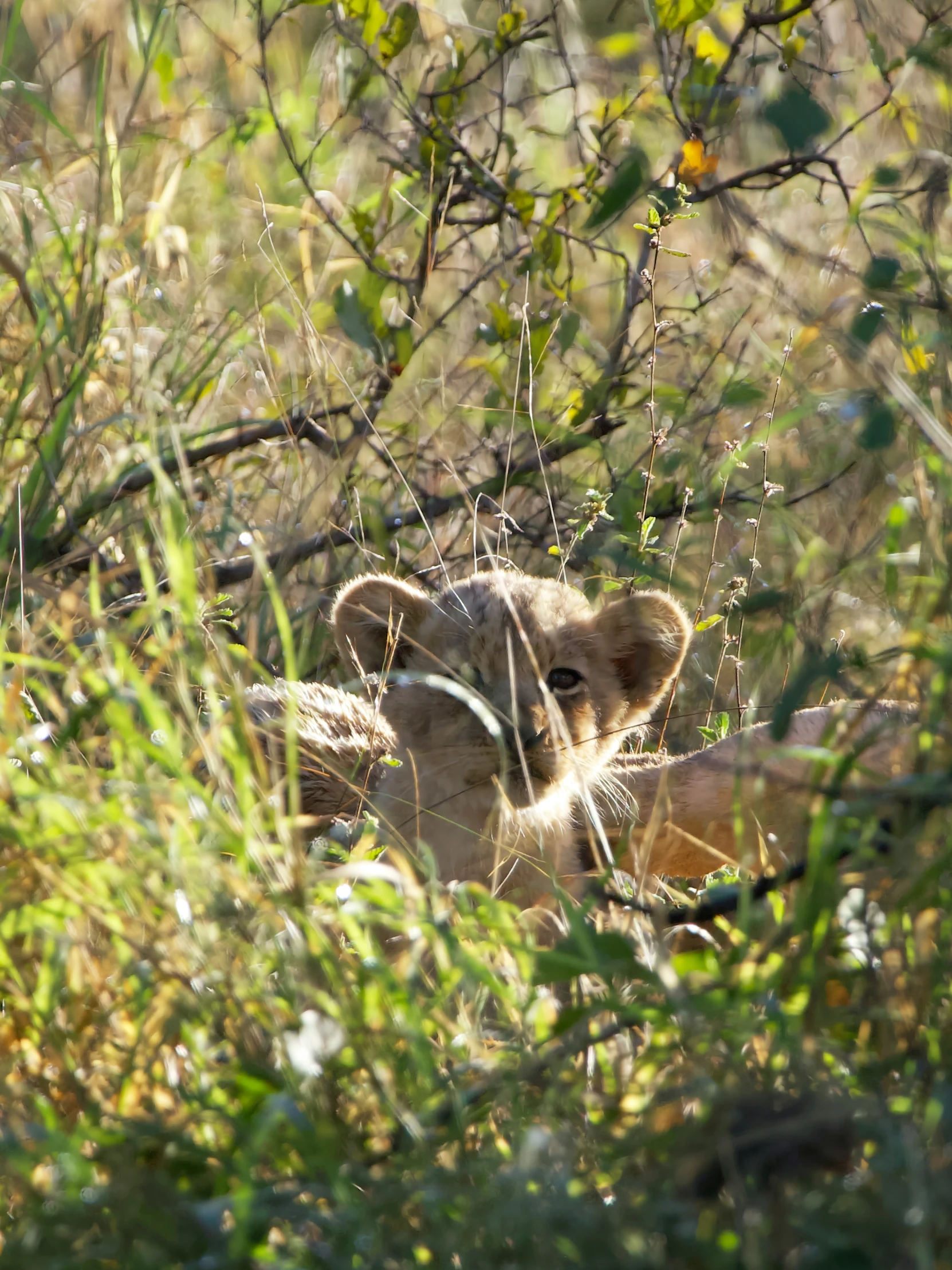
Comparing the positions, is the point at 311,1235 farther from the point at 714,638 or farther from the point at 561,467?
the point at 561,467

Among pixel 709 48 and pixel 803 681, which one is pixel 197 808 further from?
pixel 709 48

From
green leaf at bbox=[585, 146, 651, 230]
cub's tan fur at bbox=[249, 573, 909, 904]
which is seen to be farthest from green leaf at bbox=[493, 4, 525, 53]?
cub's tan fur at bbox=[249, 573, 909, 904]

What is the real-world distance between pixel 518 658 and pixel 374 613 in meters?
0.48

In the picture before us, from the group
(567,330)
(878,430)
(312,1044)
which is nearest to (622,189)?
(567,330)

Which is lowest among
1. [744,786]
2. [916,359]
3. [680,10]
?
[744,786]

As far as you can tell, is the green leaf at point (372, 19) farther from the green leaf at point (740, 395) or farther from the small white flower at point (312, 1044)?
the small white flower at point (312, 1044)

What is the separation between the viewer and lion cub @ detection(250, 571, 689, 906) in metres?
3.46

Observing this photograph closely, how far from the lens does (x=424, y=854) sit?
1.89 metres

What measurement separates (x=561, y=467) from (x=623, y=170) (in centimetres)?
131

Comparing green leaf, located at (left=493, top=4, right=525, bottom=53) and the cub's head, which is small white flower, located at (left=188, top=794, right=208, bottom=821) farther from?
green leaf, located at (left=493, top=4, right=525, bottom=53)

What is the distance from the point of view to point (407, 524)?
4332mm

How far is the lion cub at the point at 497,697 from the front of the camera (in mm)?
3455

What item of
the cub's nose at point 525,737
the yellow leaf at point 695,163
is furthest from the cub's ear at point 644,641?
the yellow leaf at point 695,163

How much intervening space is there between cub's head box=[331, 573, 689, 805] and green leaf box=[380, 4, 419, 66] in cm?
175
